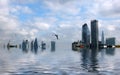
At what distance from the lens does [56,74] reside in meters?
64.1

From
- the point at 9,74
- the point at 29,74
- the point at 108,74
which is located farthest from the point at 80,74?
the point at 9,74

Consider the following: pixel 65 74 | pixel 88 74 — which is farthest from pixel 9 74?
pixel 88 74

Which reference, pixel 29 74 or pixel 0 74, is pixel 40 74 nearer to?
pixel 29 74

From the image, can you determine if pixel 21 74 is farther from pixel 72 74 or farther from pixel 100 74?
pixel 100 74

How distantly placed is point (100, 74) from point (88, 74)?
2.79 metres

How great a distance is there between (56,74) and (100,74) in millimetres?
10120

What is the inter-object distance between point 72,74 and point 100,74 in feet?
21.2

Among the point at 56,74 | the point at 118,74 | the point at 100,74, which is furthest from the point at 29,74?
the point at 118,74

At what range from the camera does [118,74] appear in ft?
210

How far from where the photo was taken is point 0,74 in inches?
2537

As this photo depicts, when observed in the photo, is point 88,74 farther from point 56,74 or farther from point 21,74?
point 21,74

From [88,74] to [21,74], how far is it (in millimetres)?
15452

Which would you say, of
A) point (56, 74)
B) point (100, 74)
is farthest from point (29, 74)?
point (100, 74)

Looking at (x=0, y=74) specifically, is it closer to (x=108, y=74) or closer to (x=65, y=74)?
(x=65, y=74)
